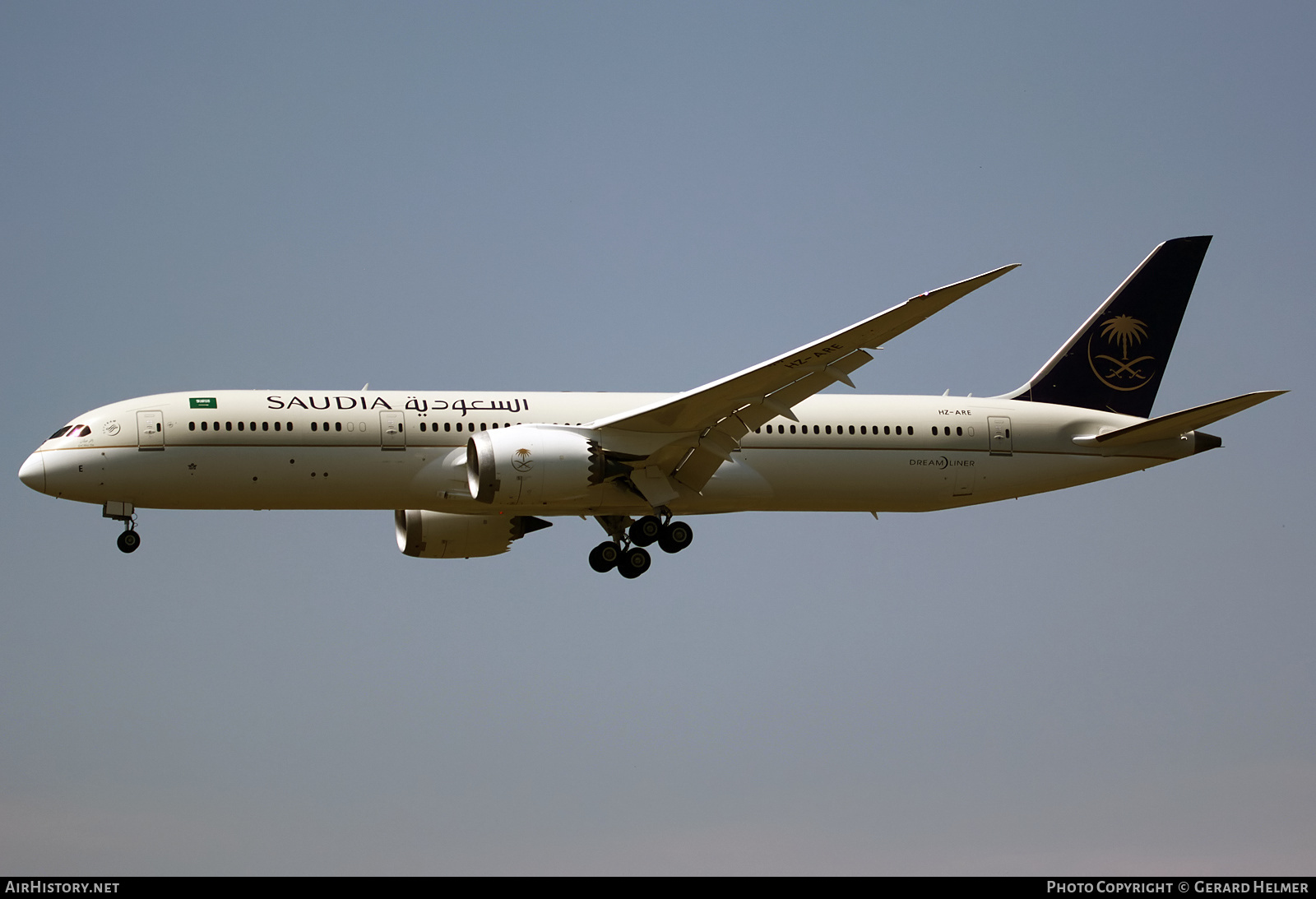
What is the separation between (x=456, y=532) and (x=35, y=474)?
1050 centimetres

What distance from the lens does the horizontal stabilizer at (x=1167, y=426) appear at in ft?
123

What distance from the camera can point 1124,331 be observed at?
140 feet

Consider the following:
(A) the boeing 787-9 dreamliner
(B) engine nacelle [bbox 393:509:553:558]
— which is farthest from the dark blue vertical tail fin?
(B) engine nacelle [bbox 393:509:553:558]

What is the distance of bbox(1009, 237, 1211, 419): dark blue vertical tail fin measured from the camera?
1650 inches

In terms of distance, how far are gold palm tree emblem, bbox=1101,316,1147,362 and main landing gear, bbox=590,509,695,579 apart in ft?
42.4

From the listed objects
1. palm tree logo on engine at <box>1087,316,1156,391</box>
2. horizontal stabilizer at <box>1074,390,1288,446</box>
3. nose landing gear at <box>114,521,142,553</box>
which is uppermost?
palm tree logo on engine at <box>1087,316,1156,391</box>

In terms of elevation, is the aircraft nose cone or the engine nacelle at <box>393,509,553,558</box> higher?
the engine nacelle at <box>393,509,553,558</box>

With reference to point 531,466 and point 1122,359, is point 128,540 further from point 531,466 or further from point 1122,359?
point 1122,359

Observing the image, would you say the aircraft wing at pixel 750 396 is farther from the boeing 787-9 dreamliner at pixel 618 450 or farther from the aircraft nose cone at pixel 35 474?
the aircraft nose cone at pixel 35 474

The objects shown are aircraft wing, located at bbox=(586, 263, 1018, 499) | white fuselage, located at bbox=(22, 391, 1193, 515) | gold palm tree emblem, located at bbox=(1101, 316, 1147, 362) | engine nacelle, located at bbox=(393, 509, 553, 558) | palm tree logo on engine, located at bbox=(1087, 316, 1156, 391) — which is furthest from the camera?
gold palm tree emblem, located at bbox=(1101, 316, 1147, 362)

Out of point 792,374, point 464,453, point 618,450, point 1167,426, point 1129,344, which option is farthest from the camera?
point 1129,344

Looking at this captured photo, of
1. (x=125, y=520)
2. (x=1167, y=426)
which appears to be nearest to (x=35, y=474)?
(x=125, y=520)

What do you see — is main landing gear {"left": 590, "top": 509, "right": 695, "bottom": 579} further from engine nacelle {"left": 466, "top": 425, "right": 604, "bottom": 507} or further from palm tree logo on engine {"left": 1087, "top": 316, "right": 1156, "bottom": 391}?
palm tree logo on engine {"left": 1087, "top": 316, "right": 1156, "bottom": 391}
